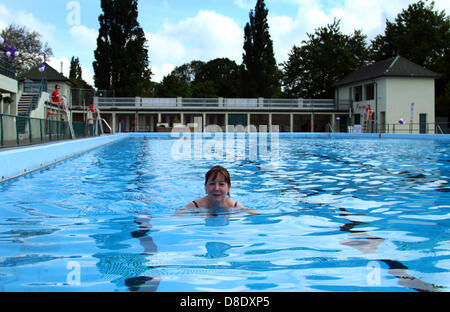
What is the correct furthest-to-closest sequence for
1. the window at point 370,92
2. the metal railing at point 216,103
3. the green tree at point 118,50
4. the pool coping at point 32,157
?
the green tree at point 118,50 < the metal railing at point 216,103 < the window at point 370,92 < the pool coping at point 32,157

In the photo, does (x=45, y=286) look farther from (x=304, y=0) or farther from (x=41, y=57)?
(x=41, y=57)

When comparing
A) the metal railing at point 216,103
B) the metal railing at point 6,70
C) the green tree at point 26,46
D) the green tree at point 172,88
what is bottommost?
the metal railing at point 216,103

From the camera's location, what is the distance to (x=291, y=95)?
184 ft

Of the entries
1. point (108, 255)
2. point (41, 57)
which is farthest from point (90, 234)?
point (41, 57)

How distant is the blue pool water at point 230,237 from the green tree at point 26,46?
145ft

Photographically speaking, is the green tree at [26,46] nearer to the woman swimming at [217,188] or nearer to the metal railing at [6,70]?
the metal railing at [6,70]

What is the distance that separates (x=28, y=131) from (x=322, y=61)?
146 ft

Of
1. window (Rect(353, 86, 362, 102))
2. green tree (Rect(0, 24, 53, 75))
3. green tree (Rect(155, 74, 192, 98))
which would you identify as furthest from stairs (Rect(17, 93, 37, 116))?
green tree (Rect(155, 74, 192, 98))

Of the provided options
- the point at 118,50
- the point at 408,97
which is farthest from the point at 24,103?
the point at 408,97

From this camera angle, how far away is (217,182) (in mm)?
5422

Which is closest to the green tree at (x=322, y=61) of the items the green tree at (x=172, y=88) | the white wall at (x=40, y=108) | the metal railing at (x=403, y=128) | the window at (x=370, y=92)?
the window at (x=370, y=92)

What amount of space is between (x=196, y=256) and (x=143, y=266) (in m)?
0.48

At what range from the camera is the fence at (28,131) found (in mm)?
11414

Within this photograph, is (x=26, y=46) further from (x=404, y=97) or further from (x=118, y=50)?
(x=404, y=97)
